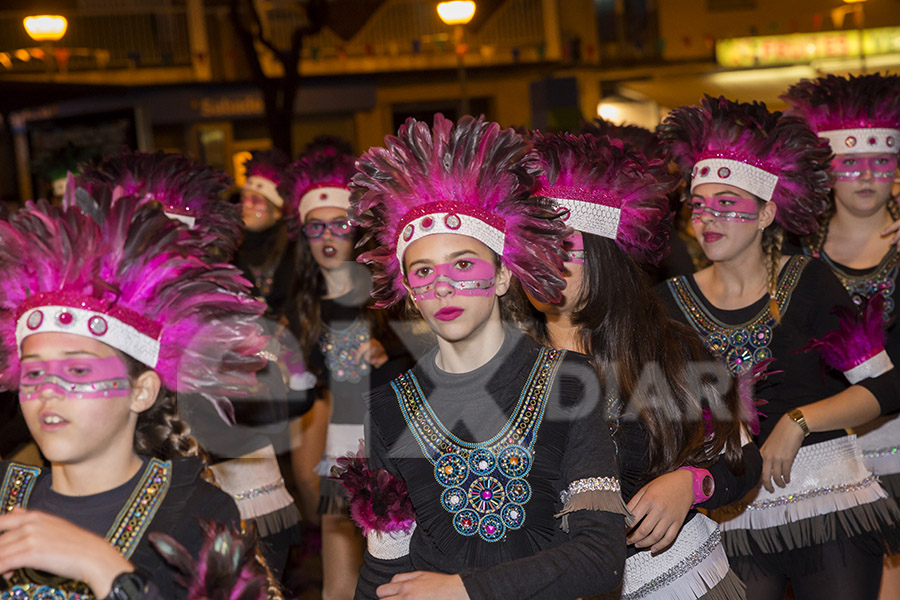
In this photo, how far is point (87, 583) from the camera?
2.25 meters

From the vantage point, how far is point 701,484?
3105 mm

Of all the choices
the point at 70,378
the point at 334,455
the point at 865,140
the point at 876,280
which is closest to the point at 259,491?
the point at 334,455

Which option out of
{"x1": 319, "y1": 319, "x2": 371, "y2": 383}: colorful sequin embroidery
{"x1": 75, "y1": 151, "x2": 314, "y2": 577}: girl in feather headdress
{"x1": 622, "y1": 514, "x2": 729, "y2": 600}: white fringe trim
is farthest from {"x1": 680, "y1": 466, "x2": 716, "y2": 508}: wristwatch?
{"x1": 319, "y1": 319, "x2": 371, "y2": 383}: colorful sequin embroidery

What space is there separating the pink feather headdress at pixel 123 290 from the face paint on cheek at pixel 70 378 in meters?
0.07

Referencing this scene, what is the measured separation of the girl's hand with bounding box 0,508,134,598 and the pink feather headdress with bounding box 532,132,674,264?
1.86 metres

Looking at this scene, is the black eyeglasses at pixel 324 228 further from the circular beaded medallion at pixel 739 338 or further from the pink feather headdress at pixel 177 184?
the circular beaded medallion at pixel 739 338

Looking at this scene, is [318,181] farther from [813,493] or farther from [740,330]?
[813,493]

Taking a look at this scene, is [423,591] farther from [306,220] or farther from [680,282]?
[306,220]

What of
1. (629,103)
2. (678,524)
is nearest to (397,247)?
(678,524)

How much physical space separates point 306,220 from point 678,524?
3568mm

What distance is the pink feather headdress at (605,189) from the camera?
3.50m

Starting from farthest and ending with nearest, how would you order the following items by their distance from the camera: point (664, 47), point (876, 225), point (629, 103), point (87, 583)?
point (664, 47) < point (629, 103) < point (876, 225) < point (87, 583)

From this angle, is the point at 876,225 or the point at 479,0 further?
the point at 479,0

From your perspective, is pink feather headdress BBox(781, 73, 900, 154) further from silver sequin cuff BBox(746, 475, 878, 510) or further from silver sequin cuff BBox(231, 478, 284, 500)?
silver sequin cuff BBox(231, 478, 284, 500)
